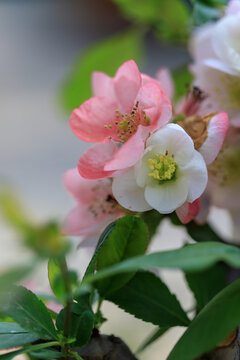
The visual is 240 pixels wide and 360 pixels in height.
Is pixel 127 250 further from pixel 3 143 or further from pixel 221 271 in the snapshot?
pixel 3 143

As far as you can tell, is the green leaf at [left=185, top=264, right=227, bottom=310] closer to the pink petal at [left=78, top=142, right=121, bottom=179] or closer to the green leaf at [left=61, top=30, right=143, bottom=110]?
the pink petal at [left=78, top=142, right=121, bottom=179]

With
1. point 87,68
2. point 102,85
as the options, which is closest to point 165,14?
point 87,68

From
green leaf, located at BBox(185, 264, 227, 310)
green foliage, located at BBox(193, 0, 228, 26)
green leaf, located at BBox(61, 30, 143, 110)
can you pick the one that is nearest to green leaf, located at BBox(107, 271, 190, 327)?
green leaf, located at BBox(185, 264, 227, 310)

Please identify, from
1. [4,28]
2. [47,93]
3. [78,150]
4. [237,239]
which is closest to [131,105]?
[237,239]

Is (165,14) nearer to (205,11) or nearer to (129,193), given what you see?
(205,11)

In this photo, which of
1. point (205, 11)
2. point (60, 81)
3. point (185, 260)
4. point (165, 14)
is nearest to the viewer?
point (185, 260)

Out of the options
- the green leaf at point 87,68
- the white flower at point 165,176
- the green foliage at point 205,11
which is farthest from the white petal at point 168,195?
the green leaf at point 87,68
